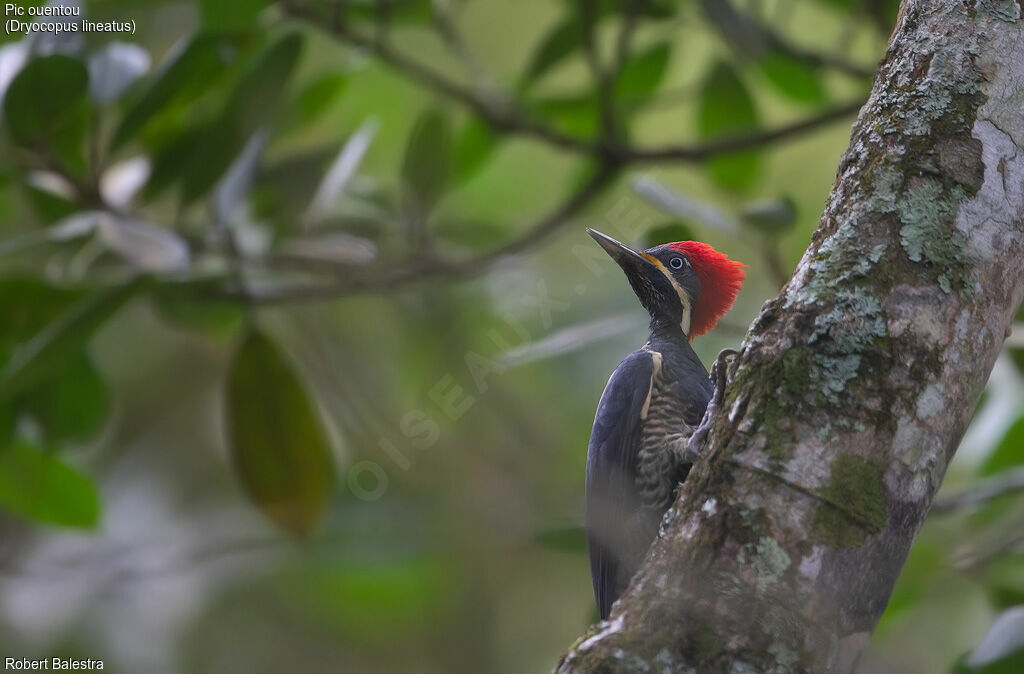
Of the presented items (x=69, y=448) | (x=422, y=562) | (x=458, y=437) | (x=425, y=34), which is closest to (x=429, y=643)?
(x=422, y=562)

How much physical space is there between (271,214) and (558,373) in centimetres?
117

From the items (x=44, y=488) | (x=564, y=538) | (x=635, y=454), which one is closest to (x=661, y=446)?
(x=635, y=454)

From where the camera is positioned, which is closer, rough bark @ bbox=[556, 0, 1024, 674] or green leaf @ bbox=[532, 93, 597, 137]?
rough bark @ bbox=[556, 0, 1024, 674]

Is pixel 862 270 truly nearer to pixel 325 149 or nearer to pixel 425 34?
pixel 325 149

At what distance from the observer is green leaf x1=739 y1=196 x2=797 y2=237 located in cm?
221

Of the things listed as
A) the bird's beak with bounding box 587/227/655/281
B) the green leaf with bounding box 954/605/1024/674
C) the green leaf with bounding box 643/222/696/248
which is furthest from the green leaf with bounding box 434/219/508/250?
the green leaf with bounding box 954/605/1024/674

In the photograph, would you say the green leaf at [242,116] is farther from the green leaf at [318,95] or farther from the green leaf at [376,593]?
the green leaf at [376,593]

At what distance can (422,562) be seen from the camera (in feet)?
11.9

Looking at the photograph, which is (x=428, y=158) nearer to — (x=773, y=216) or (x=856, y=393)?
(x=773, y=216)

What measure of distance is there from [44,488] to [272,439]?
73 centimetres

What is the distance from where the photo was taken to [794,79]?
10.8 feet

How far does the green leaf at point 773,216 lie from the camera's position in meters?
2.21

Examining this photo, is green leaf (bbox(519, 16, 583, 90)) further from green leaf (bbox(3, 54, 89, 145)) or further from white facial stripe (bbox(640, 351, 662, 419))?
green leaf (bbox(3, 54, 89, 145))

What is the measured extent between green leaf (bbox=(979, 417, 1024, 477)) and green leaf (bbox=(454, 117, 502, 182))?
6.36 ft
